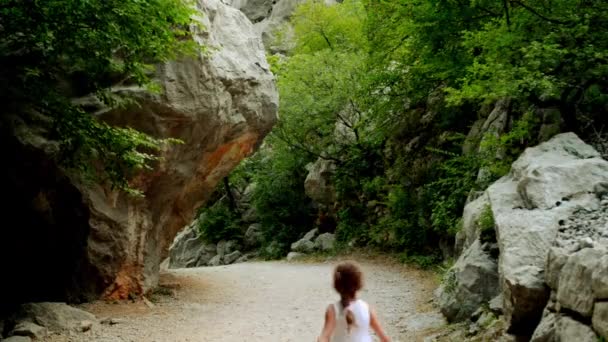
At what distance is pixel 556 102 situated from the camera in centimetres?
741

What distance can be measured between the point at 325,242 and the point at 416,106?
21.4 ft

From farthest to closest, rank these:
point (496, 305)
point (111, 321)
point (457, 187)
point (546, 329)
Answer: point (457, 187), point (111, 321), point (496, 305), point (546, 329)

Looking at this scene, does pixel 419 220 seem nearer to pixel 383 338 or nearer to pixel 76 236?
pixel 76 236

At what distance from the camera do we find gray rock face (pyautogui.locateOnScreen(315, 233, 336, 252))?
18.5m

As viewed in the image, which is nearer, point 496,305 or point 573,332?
point 573,332

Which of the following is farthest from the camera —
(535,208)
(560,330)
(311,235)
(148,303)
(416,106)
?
(311,235)

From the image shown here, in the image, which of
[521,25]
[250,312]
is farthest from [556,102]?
[250,312]

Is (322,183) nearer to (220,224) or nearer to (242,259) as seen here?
(242,259)

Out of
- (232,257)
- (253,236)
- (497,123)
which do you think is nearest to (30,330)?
(497,123)

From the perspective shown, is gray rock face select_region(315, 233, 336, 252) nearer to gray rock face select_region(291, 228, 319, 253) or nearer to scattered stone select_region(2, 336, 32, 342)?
gray rock face select_region(291, 228, 319, 253)

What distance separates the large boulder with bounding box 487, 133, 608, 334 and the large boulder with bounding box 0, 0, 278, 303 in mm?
5686

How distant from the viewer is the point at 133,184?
9547 millimetres

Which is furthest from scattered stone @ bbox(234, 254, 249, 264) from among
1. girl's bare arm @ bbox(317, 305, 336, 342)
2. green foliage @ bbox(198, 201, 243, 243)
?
girl's bare arm @ bbox(317, 305, 336, 342)

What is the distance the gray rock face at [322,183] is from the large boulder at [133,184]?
8990mm
